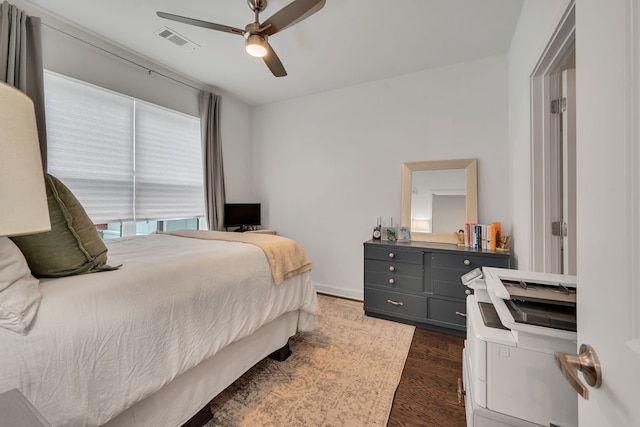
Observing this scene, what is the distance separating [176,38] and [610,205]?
3138 millimetres

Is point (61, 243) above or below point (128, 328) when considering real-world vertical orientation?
above

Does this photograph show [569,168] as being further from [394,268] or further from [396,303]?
[396,303]

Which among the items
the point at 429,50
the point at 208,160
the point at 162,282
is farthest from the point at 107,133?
the point at 429,50

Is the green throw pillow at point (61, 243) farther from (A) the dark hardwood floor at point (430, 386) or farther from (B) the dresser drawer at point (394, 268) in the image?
(B) the dresser drawer at point (394, 268)

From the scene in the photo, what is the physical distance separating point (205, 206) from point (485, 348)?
128 inches

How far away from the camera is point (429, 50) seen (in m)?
2.55

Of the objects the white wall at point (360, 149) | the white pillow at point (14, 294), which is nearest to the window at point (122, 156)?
the white wall at point (360, 149)

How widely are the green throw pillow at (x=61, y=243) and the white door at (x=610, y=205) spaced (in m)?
1.57

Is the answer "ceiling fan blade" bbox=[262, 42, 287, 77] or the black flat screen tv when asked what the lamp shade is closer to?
"ceiling fan blade" bbox=[262, 42, 287, 77]

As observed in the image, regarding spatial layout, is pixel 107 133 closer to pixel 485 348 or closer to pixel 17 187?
pixel 17 187

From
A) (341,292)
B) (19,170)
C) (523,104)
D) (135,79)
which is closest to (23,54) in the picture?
(135,79)

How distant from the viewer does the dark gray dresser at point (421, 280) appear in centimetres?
232

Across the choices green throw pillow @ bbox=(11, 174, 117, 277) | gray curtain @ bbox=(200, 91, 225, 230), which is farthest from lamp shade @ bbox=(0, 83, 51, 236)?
gray curtain @ bbox=(200, 91, 225, 230)

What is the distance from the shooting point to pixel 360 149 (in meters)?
3.25
